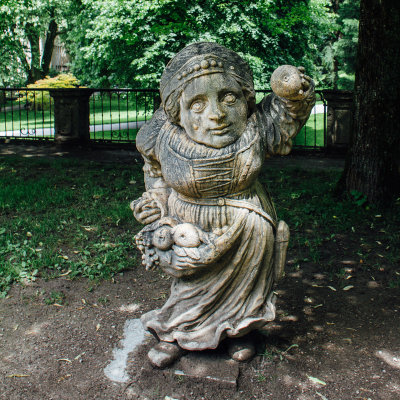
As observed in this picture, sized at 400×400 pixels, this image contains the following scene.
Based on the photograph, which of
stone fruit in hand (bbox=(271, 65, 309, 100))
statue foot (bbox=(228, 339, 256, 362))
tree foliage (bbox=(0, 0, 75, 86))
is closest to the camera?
stone fruit in hand (bbox=(271, 65, 309, 100))

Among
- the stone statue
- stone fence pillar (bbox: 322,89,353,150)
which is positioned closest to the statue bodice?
the stone statue

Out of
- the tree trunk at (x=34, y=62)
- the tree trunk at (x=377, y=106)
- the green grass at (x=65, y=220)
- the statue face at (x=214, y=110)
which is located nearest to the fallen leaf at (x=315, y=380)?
the statue face at (x=214, y=110)

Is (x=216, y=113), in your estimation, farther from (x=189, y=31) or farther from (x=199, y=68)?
(x=189, y=31)

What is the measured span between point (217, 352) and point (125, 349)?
0.77 metres

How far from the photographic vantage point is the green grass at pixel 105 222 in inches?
222

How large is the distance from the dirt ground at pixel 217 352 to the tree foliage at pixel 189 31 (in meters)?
7.16

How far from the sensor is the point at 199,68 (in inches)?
123

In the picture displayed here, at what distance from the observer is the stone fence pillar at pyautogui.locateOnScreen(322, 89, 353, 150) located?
33.2 ft

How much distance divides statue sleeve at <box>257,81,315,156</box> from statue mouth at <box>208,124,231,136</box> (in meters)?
0.28

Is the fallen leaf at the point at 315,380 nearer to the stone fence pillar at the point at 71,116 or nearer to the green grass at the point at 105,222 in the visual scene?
the green grass at the point at 105,222

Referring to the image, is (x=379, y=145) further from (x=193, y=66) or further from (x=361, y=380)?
(x=193, y=66)

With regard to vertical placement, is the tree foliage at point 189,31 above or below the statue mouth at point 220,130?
above

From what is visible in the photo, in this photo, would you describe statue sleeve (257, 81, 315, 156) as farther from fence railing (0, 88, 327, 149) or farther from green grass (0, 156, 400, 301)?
fence railing (0, 88, 327, 149)

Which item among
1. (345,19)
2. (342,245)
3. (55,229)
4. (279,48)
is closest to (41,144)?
(55,229)
